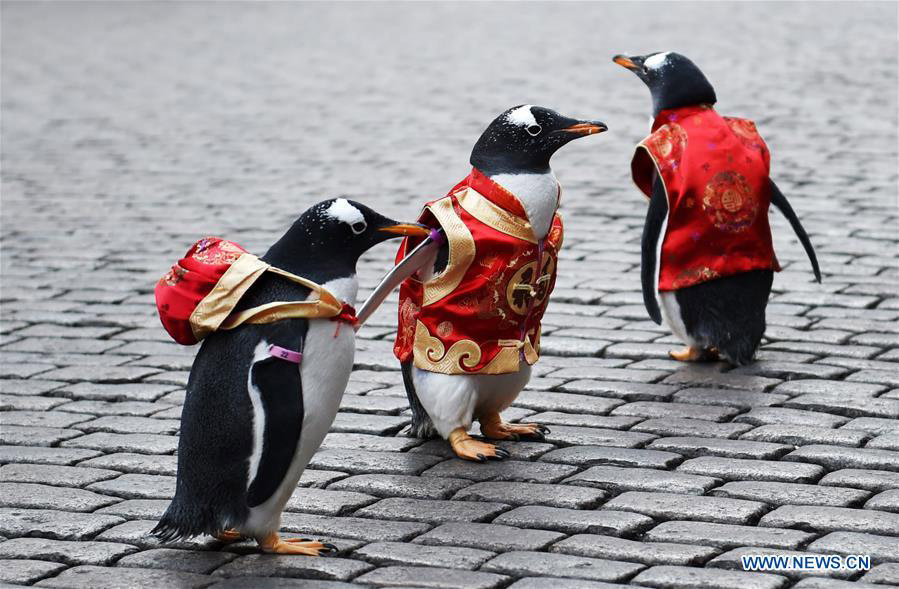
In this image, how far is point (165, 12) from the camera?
23156 millimetres

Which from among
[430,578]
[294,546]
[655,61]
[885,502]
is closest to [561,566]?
[430,578]

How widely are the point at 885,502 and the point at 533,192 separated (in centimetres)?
151

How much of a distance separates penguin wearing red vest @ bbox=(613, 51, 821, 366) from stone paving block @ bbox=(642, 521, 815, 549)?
1879mm

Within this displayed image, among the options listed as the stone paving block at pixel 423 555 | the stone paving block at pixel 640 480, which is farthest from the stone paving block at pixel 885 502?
the stone paving block at pixel 423 555

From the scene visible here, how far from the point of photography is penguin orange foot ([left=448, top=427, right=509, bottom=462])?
500 cm

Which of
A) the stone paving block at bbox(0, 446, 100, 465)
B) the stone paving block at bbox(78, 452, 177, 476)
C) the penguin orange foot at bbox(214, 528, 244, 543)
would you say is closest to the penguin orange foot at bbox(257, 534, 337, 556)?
the penguin orange foot at bbox(214, 528, 244, 543)

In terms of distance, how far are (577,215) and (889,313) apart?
8.98 feet

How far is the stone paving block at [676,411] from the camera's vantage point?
215 inches

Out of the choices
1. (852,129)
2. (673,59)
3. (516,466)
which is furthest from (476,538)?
(852,129)

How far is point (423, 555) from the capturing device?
4.10m

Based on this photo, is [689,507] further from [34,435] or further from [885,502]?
[34,435]

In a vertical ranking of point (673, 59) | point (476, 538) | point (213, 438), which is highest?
point (673, 59)

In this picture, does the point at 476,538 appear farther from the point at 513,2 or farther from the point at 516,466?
the point at 513,2

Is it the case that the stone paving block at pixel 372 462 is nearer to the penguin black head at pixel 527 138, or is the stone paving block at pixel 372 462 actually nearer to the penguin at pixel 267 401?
the penguin at pixel 267 401
